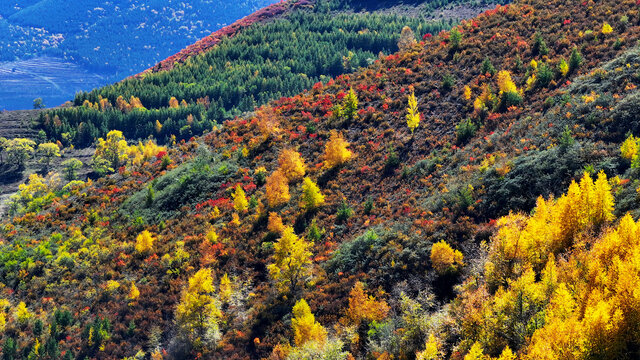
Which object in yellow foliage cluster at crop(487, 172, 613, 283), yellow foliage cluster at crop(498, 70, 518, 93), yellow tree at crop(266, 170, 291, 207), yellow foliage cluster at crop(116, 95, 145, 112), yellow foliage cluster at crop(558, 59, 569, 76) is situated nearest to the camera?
yellow foliage cluster at crop(487, 172, 613, 283)

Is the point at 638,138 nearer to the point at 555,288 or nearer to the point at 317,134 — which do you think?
the point at 555,288

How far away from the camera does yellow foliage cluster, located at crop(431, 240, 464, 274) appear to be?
119ft

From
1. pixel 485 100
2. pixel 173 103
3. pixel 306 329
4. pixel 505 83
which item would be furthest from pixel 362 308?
pixel 173 103

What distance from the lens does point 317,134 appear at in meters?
67.4

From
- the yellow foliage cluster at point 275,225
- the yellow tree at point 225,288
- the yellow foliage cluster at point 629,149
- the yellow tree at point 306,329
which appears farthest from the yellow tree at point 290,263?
the yellow foliage cluster at point 629,149

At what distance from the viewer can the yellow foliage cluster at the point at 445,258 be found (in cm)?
3622

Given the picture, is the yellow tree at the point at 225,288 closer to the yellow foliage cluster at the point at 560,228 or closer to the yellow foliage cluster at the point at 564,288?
the yellow foliage cluster at the point at 564,288

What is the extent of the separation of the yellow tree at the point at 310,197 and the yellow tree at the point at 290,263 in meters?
8.40

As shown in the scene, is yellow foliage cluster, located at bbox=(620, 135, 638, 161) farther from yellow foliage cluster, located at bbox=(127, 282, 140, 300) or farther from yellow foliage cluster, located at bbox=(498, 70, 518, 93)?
yellow foliage cluster, located at bbox=(127, 282, 140, 300)

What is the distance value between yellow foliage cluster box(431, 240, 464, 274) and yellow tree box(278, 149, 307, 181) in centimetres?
2621

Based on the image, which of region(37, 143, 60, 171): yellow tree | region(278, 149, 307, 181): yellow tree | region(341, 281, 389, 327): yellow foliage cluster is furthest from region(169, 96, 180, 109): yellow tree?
region(341, 281, 389, 327): yellow foliage cluster

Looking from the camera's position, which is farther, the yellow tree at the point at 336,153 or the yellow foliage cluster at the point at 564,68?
the yellow tree at the point at 336,153

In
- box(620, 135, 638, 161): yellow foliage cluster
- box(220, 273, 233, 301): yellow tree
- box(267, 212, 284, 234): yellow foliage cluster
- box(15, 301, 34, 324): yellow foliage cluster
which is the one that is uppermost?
box(620, 135, 638, 161): yellow foliage cluster

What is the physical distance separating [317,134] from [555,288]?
4609cm
